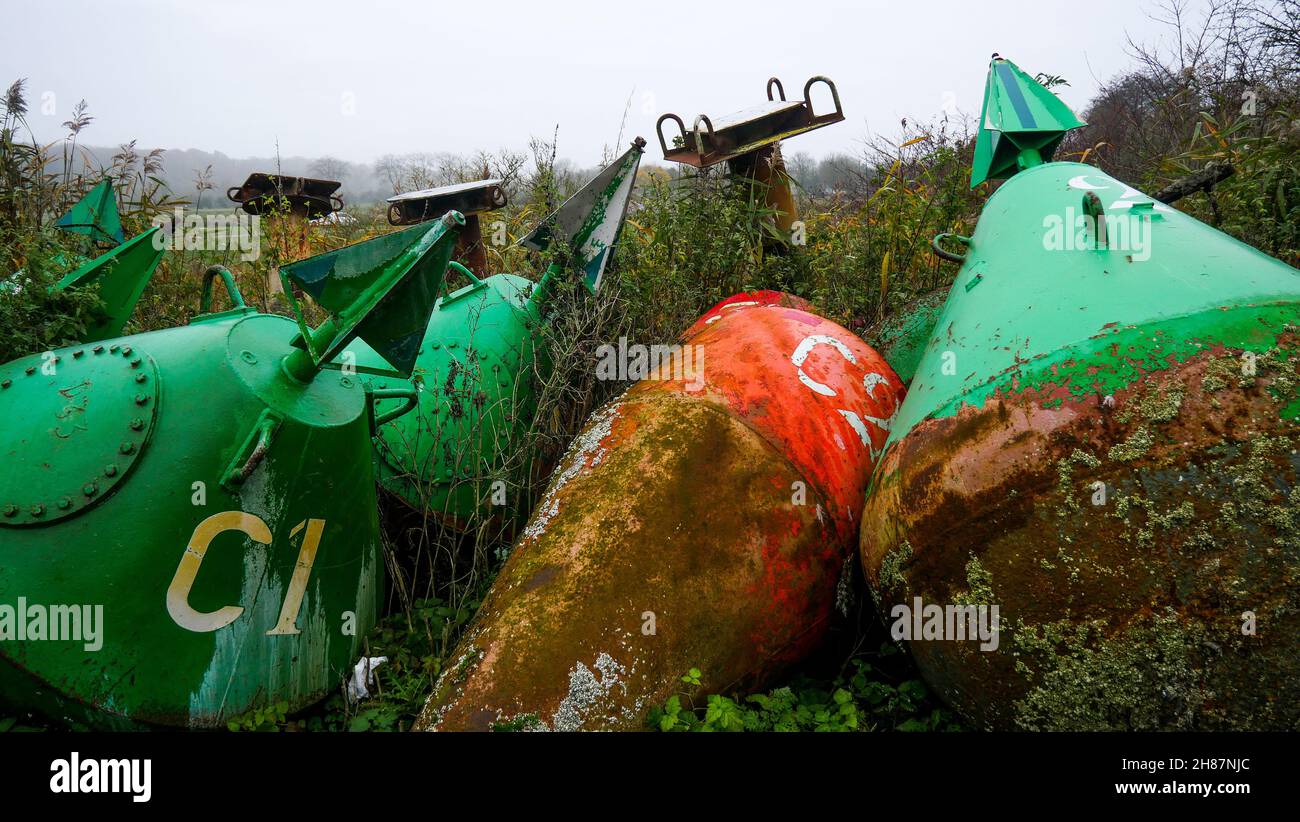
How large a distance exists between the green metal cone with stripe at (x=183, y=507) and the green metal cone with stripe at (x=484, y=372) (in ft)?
2.00

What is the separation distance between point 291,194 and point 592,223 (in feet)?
14.0

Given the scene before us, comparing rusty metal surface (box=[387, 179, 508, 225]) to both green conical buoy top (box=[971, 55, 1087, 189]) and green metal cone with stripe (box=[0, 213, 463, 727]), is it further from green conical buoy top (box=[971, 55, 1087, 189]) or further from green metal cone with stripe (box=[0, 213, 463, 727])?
green conical buoy top (box=[971, 55, 1087, 189])

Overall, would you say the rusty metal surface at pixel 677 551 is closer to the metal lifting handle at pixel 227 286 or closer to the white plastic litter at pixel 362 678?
the white plastic litter at pixel 362 678

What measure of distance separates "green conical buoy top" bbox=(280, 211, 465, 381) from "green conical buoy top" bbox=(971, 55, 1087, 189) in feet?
7.94

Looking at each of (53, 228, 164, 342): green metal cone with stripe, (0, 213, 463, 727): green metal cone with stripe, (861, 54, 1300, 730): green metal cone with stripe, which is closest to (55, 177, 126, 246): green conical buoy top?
(53, 228, 164, 342): green metal cone with stripe

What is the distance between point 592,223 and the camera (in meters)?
3.20

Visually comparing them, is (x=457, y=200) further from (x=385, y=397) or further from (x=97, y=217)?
(x=385, y=397)

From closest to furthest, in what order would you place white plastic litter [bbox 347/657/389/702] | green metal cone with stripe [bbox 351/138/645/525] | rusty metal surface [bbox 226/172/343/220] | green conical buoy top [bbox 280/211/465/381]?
1. green conical buoy top [bbox 280/211/465/381]
2. white plastic litter [bbox 347/657/389/702]
3. green metal cone with stripe [bbox 351/138/645/525]
4. rusty metal surface [bbox 226/172/343/220]

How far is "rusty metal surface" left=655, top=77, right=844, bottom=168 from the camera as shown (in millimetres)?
4148

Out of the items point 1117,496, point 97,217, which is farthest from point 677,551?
point 97,217

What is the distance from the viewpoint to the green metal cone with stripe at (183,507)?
188cm
